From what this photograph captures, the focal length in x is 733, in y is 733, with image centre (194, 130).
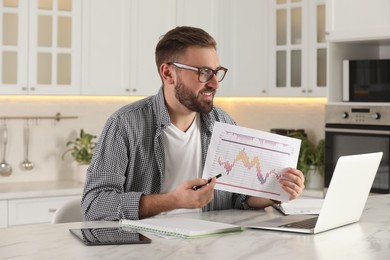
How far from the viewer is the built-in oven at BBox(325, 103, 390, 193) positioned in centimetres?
434

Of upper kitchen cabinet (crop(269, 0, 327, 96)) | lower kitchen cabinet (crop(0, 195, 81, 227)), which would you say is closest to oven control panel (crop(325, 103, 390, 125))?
upper kitchen cabinet (crop(269, 0, 327, 96))

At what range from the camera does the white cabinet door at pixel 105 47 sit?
4941mm

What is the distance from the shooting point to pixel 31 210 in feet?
14.6

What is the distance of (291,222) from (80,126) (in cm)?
324

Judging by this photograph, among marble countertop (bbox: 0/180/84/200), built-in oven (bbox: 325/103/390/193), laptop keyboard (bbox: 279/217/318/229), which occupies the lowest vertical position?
marble countertop (bbox: 0/180/84/200)

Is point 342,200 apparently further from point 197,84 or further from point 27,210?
point 27,210

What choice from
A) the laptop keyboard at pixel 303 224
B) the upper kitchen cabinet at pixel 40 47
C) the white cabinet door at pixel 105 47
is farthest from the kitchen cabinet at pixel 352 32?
the laptop keyboard at pixel 303 224

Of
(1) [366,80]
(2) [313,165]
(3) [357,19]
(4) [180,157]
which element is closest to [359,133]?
(1) [366,80]

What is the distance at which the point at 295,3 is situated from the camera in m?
5.12

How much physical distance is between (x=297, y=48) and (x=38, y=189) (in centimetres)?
201

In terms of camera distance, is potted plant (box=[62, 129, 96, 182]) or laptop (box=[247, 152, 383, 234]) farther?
potted plant (box=[62, 129, 96, 182])

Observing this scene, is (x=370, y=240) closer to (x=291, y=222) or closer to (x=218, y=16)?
(x=291, y=222)

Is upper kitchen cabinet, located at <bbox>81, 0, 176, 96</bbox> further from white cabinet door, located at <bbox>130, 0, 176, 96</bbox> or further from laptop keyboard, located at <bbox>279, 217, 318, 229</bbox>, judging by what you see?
laptop keyboard, located at <bbox>279, 217, 318, 229</bbox>

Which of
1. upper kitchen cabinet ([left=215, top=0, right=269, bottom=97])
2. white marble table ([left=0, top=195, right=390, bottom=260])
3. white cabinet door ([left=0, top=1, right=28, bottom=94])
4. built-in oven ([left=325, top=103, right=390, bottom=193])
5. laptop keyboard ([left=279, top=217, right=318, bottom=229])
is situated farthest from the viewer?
upper kitchen cabinet ([left=215, top=0, right=269, bottom=97])
